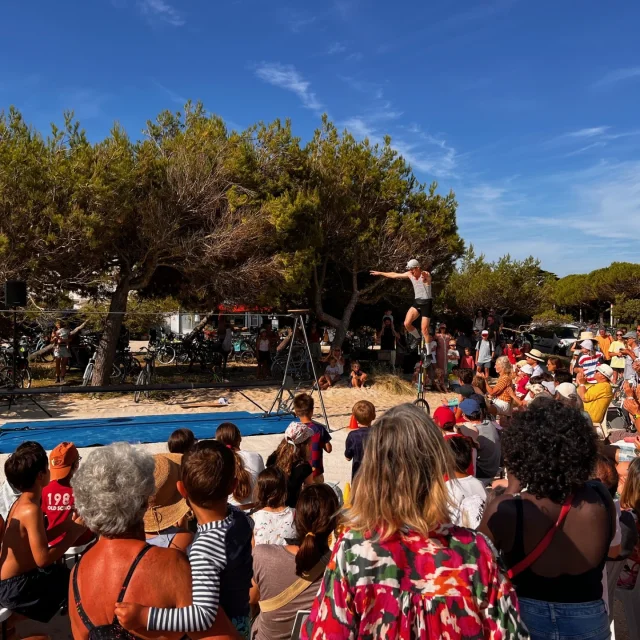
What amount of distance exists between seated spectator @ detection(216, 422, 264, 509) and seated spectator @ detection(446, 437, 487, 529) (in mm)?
1310

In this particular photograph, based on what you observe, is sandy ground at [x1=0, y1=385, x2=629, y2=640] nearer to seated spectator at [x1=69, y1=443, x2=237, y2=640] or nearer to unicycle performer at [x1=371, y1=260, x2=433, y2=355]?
unicycle performer at [x1=371, y1=260, x2=433, y2=355]

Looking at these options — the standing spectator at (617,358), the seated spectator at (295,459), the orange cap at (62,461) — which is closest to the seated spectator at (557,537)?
the seated spectator at (295,459)

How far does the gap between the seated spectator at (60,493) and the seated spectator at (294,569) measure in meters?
1.18

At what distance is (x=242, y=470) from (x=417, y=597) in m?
2.44

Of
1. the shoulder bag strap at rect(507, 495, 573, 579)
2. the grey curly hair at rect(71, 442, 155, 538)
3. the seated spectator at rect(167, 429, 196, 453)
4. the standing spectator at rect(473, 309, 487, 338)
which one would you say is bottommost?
the seated spectator at rect(167, 429, 196, 453)

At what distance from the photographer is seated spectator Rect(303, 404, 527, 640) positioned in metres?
1.50

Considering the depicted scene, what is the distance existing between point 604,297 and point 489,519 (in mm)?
45879

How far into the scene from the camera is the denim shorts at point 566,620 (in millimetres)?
1898

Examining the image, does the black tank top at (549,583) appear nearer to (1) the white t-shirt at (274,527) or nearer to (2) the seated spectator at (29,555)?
(1) the white t-shirt at (274,527)

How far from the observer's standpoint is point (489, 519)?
77.5 inches

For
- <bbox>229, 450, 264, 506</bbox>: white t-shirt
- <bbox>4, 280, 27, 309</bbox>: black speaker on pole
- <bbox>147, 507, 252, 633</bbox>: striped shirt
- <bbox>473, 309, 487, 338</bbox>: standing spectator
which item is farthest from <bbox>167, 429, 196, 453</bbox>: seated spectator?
<bbox>473, 309, 487, 338</bbox>: standing spectator

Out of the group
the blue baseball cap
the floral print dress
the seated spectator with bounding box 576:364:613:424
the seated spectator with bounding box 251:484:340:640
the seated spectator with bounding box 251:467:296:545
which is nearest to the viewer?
the floral print dress

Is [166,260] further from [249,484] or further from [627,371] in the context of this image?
[249,484]

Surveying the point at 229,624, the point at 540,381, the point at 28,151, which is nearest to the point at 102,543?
the point at 229,624
